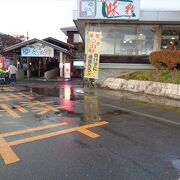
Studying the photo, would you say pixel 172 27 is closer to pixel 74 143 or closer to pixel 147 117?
pixel 147 117

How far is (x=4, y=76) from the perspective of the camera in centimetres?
1719

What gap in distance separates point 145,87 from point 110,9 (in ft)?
18.9

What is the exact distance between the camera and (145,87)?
11.7 metres

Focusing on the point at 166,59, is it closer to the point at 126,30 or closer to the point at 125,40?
the point at 125,40

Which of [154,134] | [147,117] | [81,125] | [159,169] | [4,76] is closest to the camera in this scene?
[159,169]

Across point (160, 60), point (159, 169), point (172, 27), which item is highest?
point (172, 27)

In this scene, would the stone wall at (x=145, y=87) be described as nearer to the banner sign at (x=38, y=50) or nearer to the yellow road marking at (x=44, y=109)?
the yellow road marking at (x=44, y=109)

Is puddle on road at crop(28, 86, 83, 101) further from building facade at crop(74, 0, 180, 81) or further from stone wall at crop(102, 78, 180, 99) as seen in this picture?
building facade at crop(74, 0, 180, 81)

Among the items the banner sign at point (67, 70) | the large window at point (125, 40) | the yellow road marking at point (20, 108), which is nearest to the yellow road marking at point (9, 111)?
the yellow road marking at point (20, 108)

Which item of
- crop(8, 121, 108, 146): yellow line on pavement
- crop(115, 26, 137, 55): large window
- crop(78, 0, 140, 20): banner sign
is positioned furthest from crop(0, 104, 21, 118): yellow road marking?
crop(115, 26, 137, 55): large window

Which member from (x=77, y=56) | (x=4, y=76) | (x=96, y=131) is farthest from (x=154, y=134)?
(x=77, y=56)

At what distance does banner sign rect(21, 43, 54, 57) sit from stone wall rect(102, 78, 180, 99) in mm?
8491

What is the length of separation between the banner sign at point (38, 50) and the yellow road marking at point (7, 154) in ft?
55.9

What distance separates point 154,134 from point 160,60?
8404mm
